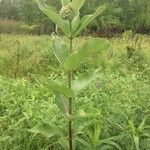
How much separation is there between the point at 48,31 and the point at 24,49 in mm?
13081

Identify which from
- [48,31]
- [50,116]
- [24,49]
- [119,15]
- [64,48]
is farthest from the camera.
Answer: [119,15]

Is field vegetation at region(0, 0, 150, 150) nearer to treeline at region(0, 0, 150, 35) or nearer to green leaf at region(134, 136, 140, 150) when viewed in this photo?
green leaf at region(134, 136, 140, 150)

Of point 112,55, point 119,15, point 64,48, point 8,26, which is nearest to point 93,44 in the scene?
point 64,48

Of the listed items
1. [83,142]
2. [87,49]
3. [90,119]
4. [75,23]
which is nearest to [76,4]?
[75,23]

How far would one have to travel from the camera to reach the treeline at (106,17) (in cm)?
2283

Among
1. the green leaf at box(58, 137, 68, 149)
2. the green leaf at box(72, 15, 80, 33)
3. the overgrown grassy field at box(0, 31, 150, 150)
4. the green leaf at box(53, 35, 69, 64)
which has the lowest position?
the overgrown grassy field at box(0, 31, 150, 150)

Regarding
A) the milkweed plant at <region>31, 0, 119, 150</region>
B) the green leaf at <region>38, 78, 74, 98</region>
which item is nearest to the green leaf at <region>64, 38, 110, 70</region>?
the milkweed plant at <region>31, 0, 119, 150</region>

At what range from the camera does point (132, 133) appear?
3.55m

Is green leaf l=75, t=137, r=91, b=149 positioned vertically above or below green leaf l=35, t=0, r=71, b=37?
below

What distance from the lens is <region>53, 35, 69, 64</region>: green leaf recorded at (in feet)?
9.64

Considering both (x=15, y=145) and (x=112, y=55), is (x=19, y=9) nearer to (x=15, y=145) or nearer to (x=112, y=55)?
(x=112, y=55)

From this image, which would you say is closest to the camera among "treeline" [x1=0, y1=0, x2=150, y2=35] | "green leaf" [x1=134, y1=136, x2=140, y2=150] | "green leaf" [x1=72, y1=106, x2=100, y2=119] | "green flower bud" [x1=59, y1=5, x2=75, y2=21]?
"green flower bud" [x1=59, y1=5, x2=75, y2=21]

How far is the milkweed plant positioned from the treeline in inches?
745

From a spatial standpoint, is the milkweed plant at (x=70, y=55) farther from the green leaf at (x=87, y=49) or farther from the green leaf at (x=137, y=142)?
the green leaf at (x=137, y=142)
